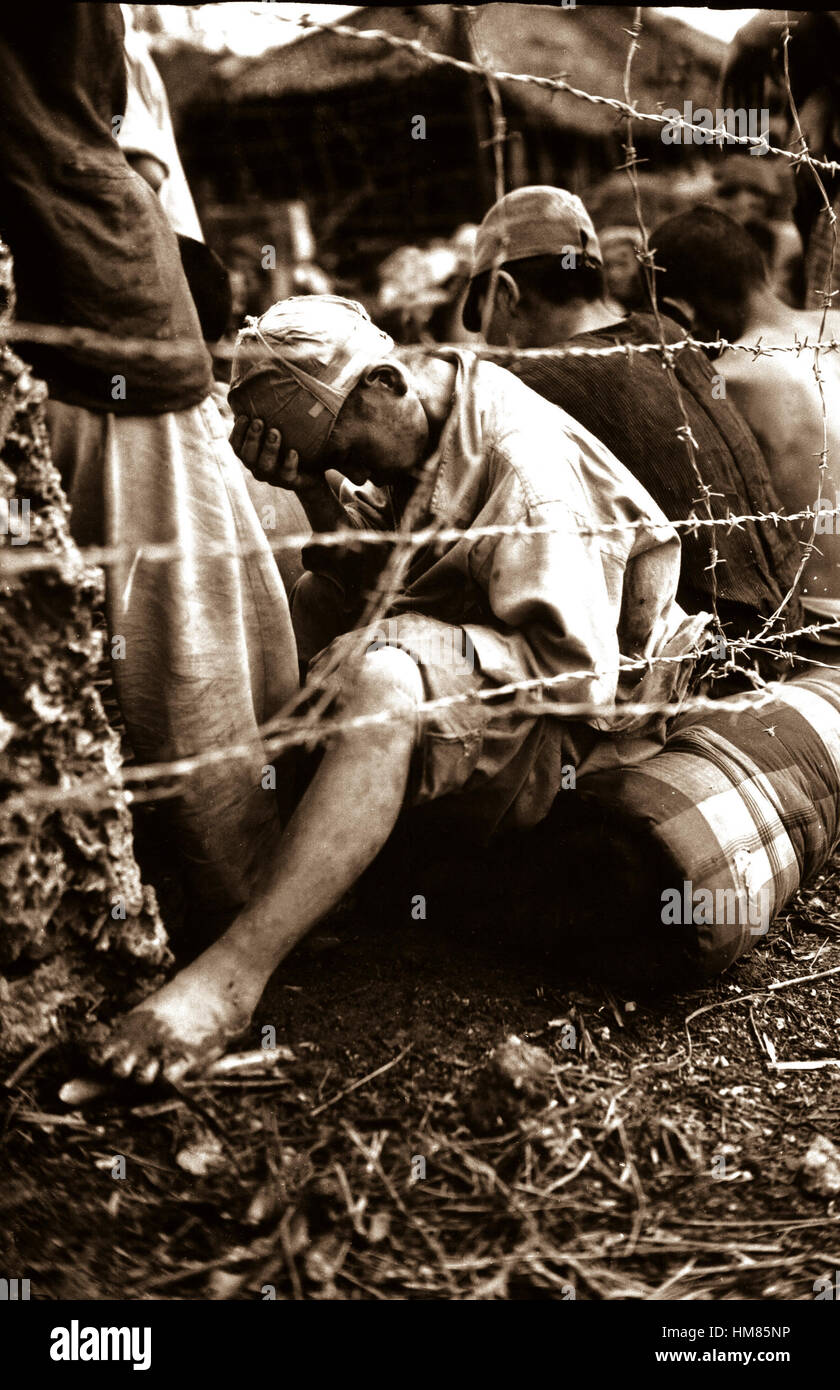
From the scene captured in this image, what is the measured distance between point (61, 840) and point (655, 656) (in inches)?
34.6

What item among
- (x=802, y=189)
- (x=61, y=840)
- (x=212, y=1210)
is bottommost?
(x=212, y=1210)

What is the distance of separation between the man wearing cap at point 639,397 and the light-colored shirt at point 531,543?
18cm

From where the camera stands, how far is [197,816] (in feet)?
5.06

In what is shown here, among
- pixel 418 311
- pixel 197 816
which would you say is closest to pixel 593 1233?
pixel 197 816

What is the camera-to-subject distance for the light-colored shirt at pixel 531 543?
1596 millimetres

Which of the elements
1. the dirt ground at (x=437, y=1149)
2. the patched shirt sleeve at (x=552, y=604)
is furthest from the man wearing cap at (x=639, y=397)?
the dirt ground at (x=437, y=1149)

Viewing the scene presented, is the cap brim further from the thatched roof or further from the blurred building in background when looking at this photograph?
the thatched roof

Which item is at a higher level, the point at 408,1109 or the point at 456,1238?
the point at 408,1109

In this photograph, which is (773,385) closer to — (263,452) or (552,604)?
(552,604)

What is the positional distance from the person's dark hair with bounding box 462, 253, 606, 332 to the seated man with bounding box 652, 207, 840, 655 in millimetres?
140
